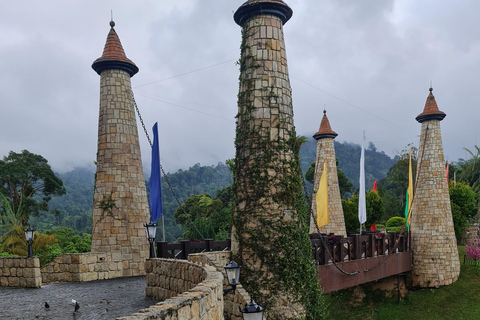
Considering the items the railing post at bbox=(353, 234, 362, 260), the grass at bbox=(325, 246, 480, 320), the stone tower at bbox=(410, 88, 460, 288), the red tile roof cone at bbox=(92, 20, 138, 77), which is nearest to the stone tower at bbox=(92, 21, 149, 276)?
the red tile roof cone at bbox=(92, 20, 138, 77)

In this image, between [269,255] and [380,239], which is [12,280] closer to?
[269,255]

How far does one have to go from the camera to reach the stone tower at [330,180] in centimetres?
2128

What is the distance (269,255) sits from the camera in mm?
9375

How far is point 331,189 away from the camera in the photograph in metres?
21.6

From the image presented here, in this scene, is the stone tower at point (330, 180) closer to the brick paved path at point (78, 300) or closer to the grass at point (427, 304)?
the grass at point (427, 304)

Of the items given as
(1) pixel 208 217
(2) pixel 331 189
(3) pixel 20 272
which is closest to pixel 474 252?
(2) pixel 331 189

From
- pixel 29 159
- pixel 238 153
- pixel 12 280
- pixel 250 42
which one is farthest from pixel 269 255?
pixel 29 159

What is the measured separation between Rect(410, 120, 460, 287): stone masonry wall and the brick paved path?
12.7 m

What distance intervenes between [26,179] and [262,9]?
3207 centimetres

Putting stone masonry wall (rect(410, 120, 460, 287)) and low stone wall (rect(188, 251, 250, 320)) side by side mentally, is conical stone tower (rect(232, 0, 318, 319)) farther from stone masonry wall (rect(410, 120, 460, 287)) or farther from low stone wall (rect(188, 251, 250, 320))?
stone masonry wall (rect(410, 120, 460, 287))

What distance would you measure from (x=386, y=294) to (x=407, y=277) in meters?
1.19

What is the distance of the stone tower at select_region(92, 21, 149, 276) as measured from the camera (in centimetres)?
1469

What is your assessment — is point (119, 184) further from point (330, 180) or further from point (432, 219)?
point (432, 219)

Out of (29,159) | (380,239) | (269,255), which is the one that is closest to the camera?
(269,255)
